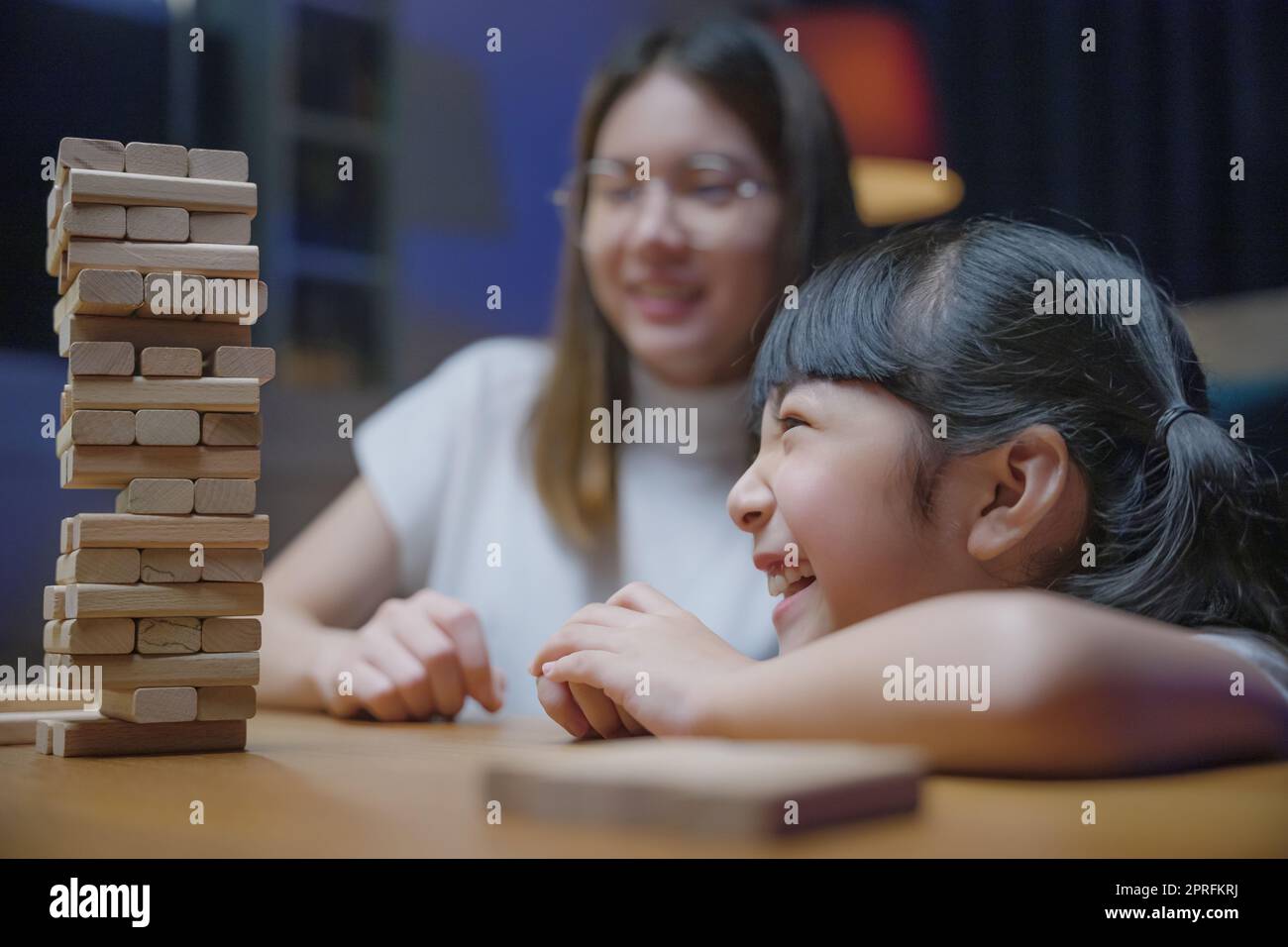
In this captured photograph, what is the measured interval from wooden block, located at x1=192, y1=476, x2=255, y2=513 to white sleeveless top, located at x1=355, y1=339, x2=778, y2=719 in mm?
384

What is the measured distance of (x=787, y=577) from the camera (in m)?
1.01

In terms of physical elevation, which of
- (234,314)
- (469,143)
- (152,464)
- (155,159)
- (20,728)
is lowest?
(20,728)

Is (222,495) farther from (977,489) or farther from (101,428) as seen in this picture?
(977,489)

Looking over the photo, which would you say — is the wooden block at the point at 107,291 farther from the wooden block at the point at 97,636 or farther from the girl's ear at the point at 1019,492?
the girl's ear at the point at 1019,492

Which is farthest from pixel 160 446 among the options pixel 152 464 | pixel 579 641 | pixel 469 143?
pixel 469 143

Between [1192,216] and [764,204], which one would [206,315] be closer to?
[764,204]

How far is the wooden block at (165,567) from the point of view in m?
0.94

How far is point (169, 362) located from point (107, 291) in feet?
0.21

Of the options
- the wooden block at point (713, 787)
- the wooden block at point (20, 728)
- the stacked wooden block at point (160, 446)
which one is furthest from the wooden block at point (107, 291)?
the wooden block at point (713, 787)

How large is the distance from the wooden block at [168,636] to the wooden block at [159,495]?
8 cm

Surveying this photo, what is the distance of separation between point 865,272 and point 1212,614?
0.37 m

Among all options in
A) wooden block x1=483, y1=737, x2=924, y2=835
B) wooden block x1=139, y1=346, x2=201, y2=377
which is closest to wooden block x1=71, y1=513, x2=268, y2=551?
wooden block x1=139, y1=346, x2=201, y2=377
